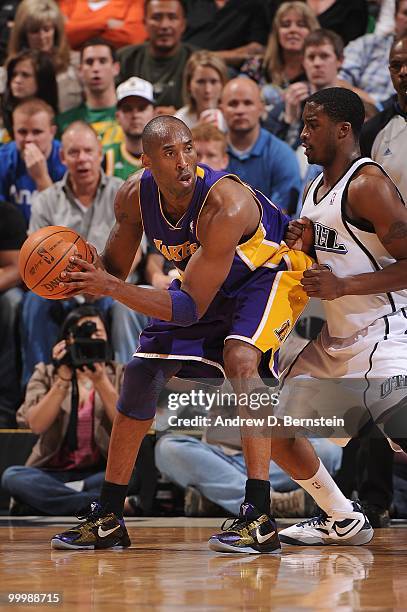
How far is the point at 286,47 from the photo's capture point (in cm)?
790

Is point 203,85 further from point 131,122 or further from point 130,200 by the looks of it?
point 130,200

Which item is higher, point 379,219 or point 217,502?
point 379,219

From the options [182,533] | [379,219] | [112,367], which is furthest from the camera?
[112,367]

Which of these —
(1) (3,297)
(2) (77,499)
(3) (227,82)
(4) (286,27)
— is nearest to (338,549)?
(2) (77,499)

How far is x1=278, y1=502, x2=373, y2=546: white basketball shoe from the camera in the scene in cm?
414

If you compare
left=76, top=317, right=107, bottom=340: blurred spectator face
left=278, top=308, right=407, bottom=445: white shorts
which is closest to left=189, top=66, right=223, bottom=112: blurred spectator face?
left=76, top=317, right=107, bottom=340: blurred spectator face

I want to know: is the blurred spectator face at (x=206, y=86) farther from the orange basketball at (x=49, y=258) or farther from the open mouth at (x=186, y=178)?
the orange basketball at (x=49, y=258)

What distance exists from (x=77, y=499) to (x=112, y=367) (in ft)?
2.72

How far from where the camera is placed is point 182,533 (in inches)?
181

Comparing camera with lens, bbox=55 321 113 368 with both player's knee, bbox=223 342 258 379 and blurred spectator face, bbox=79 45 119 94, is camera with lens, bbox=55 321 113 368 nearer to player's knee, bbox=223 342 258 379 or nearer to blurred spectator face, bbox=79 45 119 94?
player's knee, bbox=223 342 258 379

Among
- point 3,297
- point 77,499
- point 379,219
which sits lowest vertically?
point 77,499

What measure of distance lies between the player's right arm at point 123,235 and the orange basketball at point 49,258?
0.53m

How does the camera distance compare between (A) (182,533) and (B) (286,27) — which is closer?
(A) (182,533)

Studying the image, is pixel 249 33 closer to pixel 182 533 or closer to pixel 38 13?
pixel 38 13
